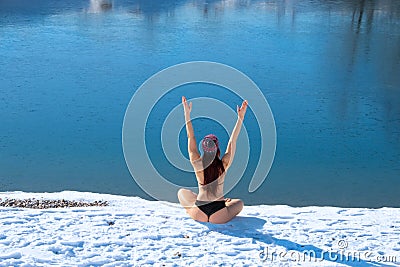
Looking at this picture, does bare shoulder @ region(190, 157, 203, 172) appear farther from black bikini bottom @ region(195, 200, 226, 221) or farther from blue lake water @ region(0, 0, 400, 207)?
blue lake water @ region(0, 0, 400, 207)

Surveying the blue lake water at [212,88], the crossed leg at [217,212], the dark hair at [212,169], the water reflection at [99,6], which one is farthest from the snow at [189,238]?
the water reflection at [99,6]

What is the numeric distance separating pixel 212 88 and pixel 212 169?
13.8 feet

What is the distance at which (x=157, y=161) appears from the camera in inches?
229

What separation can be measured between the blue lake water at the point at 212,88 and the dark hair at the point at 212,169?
1461 mm

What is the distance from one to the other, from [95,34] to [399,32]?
5.35 meters

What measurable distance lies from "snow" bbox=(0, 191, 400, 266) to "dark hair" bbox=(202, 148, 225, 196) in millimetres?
240

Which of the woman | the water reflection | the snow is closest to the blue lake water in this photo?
the water reflection

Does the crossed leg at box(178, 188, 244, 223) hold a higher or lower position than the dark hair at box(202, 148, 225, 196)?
lower

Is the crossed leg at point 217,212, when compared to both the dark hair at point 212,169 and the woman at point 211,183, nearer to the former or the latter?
the woman at point 211,183

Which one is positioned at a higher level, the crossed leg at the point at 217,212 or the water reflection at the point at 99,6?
the water reflection at the point at 99,6

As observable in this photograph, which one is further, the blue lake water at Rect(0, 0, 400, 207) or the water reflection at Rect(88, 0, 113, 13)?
the water reflection at Rect(88, 0, 113, 13)

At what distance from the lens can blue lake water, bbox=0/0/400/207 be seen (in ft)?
18.1

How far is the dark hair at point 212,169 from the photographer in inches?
143

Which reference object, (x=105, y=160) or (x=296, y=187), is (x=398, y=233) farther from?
(x=105, y=160)
